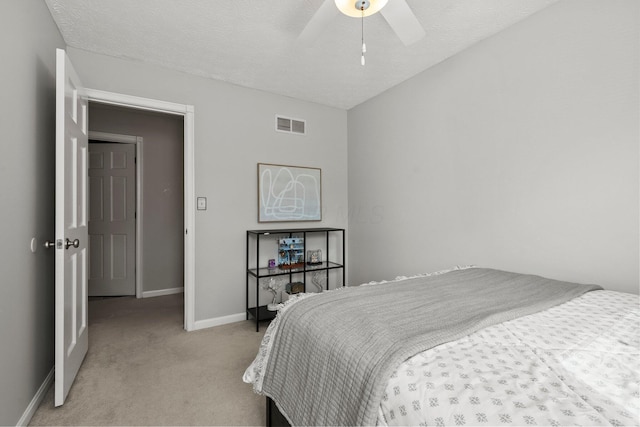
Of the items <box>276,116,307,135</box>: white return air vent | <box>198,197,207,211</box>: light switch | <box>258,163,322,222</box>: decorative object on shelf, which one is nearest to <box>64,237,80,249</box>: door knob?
<box>198,197,207,211</box>: light switch

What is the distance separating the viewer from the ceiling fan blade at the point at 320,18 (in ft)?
5.12

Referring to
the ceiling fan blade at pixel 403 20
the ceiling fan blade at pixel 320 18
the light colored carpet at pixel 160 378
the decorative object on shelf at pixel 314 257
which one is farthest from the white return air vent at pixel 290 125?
the light colored carpet at pixel 160 378

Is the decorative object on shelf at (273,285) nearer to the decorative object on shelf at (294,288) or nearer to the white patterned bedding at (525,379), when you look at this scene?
the decorative object on shelf at (294,288)

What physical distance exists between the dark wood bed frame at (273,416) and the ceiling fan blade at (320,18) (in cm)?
192

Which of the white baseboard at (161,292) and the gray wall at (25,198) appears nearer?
the gray wall at (25,198)

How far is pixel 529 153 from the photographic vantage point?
2029 mm

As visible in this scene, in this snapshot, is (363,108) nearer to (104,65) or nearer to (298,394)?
(104,65)

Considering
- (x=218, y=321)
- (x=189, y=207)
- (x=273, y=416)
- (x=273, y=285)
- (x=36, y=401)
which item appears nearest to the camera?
(x=273, y=416)

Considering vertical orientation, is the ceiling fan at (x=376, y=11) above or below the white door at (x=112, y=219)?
above

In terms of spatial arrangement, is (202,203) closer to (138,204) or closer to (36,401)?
(138,204)

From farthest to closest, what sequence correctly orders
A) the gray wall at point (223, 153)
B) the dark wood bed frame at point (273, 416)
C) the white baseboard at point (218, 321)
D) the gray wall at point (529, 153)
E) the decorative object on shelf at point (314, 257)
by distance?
the decorative object on shelf at point (314, 257) → the white baseboard at point (218, 321) → the gray wall at point (223, 153) → the gray wall at point (529, 153) → the dark wood bed frame at point (273, 416)

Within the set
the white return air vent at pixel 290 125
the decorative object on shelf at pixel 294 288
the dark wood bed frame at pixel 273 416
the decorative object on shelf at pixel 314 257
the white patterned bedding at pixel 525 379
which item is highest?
the white return air vent at pixel 290 125

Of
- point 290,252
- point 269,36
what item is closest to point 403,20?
point 269,36

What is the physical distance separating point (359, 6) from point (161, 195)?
3.55 meters
